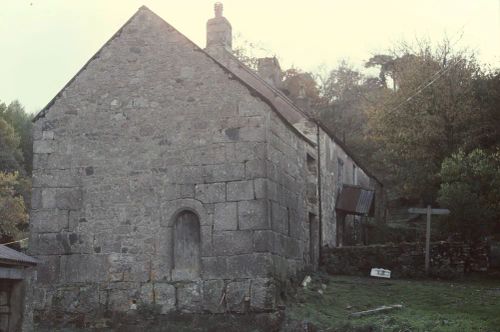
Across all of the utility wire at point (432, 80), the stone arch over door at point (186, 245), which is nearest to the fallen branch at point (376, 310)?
the stone arch over door at point (186, 245)

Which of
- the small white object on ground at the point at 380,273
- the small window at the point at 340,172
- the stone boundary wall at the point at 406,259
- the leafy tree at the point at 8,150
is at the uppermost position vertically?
the leafy tree at the point at 8,150

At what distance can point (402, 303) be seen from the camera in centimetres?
1485

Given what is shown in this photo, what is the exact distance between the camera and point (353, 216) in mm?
26156

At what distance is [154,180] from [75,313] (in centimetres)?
355

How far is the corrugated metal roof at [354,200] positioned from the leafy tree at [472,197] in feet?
10.2

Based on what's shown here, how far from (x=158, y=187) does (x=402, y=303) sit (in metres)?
6.46

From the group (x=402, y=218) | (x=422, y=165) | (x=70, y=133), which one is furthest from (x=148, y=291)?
(x=402, y=218)

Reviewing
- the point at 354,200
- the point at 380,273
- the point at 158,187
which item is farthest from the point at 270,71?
the point at 158,187

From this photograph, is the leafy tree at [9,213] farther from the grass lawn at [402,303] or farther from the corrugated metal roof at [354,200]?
the grass lawn at [402,303]

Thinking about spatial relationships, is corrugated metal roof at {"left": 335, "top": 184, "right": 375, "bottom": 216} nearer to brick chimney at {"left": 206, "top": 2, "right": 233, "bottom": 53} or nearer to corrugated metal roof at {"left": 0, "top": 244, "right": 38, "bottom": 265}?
brick chimney at {"left": 206, "top": 2, "right": 233, "bottom": 53}

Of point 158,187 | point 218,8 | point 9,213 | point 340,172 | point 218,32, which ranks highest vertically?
point 218,8

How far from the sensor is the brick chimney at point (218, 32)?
69.3 ft

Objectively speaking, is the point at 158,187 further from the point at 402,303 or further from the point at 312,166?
the point at 312,166

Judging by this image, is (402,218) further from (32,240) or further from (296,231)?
(32,240)
